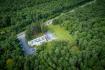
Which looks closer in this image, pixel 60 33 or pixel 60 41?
pixel 60 41

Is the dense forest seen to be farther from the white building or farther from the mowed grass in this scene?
the white building

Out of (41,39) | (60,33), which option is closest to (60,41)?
(60,33)

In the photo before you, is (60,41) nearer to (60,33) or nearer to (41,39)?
(60,33)

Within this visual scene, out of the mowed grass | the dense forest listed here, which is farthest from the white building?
the dense forest

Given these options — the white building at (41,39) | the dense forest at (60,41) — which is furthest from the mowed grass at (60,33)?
the white building at (41,39)

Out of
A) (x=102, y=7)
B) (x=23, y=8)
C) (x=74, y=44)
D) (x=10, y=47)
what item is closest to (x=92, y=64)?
(x=74, y=44)

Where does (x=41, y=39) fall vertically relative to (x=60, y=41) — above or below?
below

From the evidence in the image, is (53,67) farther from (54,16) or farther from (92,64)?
(54,16)
